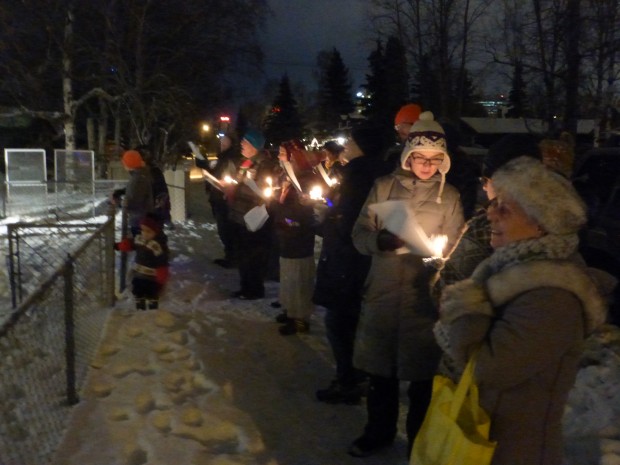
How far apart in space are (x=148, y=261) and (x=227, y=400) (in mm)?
2458

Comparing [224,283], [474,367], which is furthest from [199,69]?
[474,367]

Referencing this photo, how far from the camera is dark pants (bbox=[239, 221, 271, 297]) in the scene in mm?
7906

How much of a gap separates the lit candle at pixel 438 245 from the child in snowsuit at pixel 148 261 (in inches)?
159

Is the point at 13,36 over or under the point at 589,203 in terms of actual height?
over

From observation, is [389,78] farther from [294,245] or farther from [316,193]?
[316,193]

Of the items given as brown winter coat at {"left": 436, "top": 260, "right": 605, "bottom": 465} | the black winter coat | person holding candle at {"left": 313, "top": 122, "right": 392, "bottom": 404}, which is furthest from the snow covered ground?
brown winter coat at {"left": 436, "top": 260, "right": 605, "bottom": 465}

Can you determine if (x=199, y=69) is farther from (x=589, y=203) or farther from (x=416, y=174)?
(x=416, y=174)

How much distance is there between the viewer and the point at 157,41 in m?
25.2

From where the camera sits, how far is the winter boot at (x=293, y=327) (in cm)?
658

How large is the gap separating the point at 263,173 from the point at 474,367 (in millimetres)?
5339

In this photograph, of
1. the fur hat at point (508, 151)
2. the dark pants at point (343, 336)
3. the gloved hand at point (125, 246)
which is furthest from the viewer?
the gloved hand at point (125, 246)

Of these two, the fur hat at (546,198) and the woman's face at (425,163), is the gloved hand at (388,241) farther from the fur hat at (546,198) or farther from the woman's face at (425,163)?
the fur hat at (546,198)

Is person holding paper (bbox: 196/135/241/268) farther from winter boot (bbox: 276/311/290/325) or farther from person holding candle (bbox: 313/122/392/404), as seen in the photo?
person holding candle (bbox: 313/122/392/404)

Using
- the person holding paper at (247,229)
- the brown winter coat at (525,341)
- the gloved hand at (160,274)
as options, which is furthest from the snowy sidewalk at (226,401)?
the brown winter coat at (525,341)
